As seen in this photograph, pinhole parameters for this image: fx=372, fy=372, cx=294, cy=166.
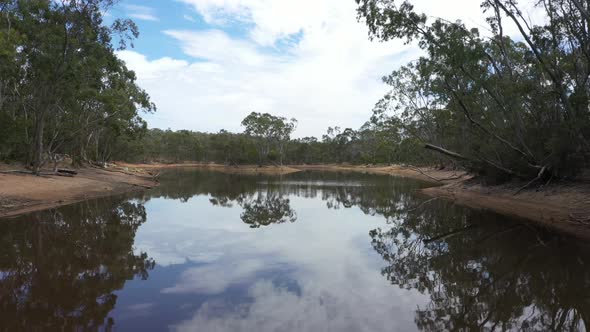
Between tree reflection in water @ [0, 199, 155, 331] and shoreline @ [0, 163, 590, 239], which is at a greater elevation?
shoreline @ [0, 163, 590, 239]

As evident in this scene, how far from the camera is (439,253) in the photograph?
34.9ft

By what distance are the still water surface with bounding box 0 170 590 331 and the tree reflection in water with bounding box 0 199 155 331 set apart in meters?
0.03

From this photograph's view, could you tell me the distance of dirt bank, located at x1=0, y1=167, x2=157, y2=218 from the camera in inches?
639

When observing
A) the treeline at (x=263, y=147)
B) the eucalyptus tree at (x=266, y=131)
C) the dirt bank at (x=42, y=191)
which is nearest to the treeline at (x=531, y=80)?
the dirt bank at (x=42, y=191)

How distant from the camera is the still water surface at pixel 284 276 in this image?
5.91 meters

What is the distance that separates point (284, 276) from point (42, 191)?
57.1 ft

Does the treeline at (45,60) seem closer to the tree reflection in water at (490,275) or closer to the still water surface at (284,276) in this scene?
the still water surface at (284,276)

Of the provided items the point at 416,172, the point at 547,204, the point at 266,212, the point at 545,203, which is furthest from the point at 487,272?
the point at 416,172

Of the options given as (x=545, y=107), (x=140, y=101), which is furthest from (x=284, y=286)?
(x=140, y=101)

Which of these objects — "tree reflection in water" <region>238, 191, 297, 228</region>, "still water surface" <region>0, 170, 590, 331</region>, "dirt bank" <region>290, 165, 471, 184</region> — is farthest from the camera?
"dirt bank" <region>290, 165, 471, 184</region>

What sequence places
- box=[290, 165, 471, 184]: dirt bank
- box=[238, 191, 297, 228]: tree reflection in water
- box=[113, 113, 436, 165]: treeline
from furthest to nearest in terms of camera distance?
box=[113, 113, 436, 165]: treeline, box=[290, 165, 471, 184]: dirt bank, box=[238, 191, 297, 228]: tree reflection in water

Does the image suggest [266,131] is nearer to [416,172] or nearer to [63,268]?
[416,172]

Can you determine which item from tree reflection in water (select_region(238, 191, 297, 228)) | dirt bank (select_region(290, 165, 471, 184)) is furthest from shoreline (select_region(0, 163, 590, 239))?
tree reflection in water (select_region(238, 191, 297, 228))

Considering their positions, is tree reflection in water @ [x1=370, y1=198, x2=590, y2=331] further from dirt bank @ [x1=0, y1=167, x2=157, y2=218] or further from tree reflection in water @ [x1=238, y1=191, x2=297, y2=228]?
dirt bank @ [x1=0, y1=167, x2=157, y2=218]
